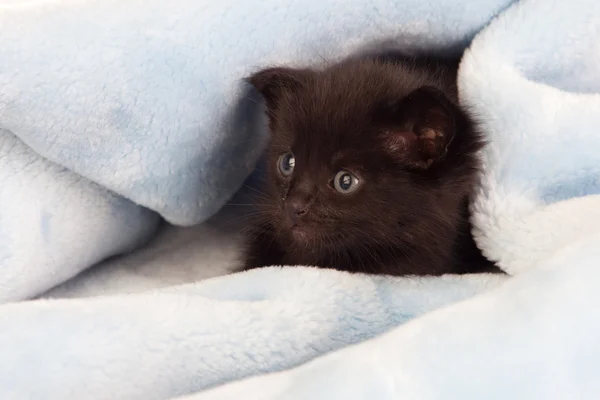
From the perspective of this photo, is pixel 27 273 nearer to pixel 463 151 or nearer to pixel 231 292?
pixel 231 292

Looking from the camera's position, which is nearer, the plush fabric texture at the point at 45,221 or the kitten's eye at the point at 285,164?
the plush fabric texture at the point at 45,221

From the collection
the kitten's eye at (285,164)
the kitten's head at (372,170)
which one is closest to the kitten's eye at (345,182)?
the kitten's head at (372,170)

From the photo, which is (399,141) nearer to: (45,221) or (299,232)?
(299,232)

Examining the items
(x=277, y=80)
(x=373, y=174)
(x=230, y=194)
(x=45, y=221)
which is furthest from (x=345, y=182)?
(x=45, y=221)

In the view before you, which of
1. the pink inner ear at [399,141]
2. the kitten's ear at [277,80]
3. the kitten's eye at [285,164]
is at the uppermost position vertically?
the kitten's ear at [277,80]

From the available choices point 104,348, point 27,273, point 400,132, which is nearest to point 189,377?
point 104,348

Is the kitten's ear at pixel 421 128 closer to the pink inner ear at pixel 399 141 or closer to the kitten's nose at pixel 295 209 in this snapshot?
the pink inner ear at pixel 399 141

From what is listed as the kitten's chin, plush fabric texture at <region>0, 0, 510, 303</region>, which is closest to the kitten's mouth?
the kitten's chin
